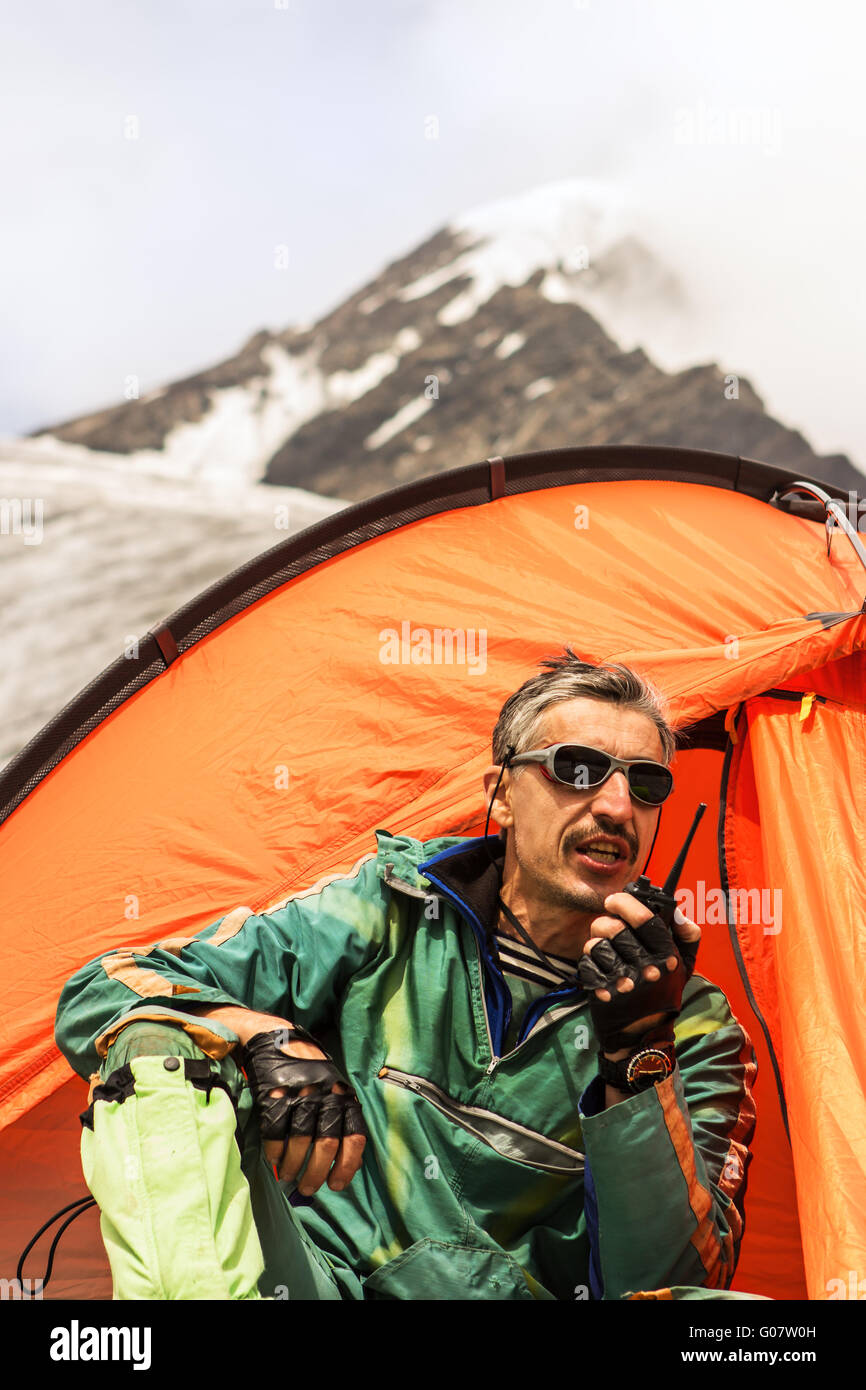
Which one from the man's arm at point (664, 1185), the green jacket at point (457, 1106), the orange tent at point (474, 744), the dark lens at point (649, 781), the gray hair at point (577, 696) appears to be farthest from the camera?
the orange tent at point (474, 744)

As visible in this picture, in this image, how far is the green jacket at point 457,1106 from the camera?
2113mm

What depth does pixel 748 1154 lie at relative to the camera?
2.40m

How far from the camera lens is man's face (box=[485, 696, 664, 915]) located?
230 cm

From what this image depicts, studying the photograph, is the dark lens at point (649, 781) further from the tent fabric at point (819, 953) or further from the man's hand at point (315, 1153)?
the man's hand at point (315, 1153)

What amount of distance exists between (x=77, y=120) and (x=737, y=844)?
31881mm

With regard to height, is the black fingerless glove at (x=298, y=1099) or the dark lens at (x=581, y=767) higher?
the dark lens at (x=581, y=767)

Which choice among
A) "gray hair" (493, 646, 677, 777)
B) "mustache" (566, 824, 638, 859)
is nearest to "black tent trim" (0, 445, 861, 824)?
"gray hair" (493, 646, 677, 777)

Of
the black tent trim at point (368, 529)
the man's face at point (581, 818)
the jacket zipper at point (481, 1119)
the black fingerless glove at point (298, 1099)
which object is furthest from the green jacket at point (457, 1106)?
the black tent trim at point (368, 529)

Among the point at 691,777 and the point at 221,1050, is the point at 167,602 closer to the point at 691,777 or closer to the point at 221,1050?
the point at 691,777

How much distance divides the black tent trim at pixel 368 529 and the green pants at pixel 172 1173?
1.43 m

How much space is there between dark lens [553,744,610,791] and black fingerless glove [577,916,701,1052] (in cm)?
45

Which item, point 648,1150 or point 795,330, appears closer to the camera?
point 648,1150

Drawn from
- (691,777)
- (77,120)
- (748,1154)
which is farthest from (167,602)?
(77,120)
